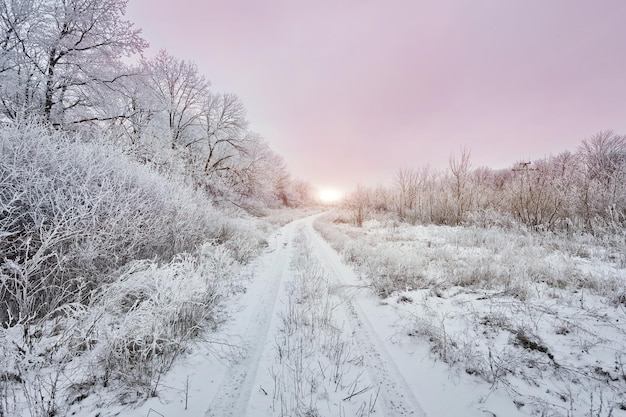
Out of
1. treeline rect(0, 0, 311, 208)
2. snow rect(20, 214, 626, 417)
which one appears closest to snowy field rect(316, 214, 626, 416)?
snow rect(20, 214, 626, 417)

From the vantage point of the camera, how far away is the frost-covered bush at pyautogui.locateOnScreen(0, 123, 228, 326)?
3.35m

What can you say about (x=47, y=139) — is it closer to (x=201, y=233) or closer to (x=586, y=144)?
(x=201, y=233)

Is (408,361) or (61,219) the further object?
(61,219)

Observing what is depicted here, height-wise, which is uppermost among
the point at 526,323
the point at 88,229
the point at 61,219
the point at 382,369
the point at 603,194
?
the point at 603,194

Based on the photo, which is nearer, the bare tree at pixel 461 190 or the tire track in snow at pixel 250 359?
the tire track in snow at pixel 250 359

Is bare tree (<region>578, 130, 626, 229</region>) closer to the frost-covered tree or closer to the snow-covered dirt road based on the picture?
the snow-covered dirt road

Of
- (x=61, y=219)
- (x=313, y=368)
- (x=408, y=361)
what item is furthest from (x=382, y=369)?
(x=61, y=219)

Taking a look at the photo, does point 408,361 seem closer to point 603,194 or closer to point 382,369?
point 382,369

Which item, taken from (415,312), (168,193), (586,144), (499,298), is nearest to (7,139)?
(168,193)

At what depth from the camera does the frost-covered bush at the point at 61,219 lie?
3348 millimetres

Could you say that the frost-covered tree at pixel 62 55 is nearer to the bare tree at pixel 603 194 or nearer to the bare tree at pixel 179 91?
the bare tree at pixel 179 91

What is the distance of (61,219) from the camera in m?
3.58

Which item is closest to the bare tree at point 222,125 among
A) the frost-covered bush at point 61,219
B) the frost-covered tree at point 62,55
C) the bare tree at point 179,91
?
the bare tree at point 179,91

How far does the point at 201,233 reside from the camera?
8531mm
